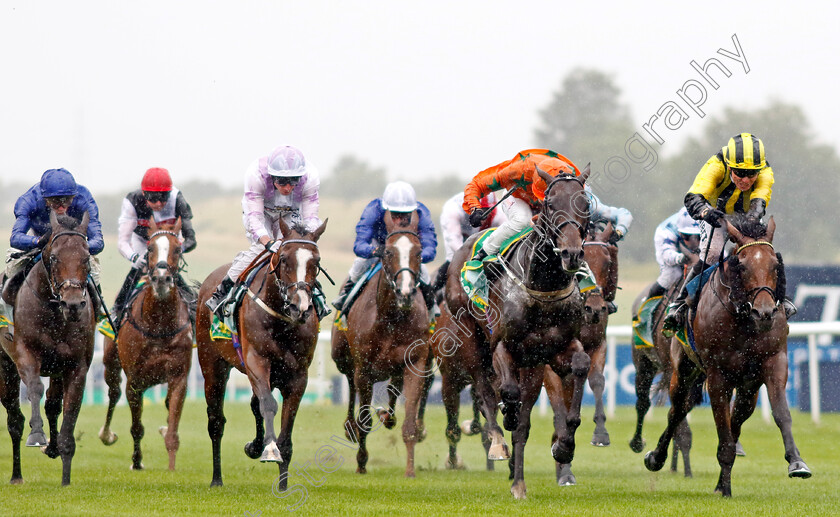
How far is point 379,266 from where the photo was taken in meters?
10.1

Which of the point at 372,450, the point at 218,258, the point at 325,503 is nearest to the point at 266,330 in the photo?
the point at 325,503

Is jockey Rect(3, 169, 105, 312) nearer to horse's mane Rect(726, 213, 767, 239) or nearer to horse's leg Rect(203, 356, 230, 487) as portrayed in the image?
horse's leg Rect(203, 356, 230, 487)

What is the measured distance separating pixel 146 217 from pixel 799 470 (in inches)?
255

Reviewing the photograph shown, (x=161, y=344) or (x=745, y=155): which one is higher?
(x=745, y=155)

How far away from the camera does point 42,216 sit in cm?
924

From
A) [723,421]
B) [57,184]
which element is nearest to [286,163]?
[57,184]

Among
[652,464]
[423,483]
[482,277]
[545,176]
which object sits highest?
[545,176]

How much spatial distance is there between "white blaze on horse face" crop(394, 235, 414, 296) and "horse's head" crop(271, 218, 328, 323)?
3.53 feet

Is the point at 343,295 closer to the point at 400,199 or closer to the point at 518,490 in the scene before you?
the point at 400,199

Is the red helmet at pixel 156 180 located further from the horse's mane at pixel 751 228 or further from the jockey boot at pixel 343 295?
the horse's mane at pixel 751 228

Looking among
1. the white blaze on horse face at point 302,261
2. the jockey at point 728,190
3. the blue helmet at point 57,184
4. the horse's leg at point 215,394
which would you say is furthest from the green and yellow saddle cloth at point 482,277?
the blue helmet at point 57,184

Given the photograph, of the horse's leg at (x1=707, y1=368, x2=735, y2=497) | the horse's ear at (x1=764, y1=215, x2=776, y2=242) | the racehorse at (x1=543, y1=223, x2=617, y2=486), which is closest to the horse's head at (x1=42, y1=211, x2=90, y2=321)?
the racehorse at (x1=543, y1=223, x2=617, y2=486)

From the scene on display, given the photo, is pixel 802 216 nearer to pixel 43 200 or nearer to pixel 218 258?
pixel 218 258

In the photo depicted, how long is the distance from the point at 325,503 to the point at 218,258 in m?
26.4
